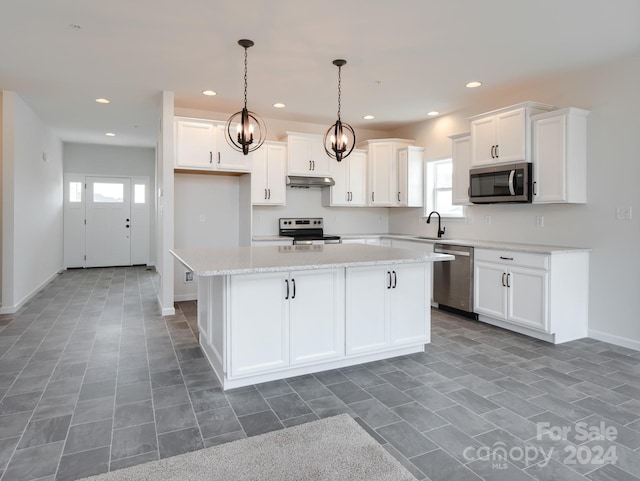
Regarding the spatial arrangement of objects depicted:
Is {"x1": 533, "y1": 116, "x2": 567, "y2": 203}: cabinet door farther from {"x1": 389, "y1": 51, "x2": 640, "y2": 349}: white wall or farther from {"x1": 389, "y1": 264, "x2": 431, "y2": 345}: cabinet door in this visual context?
{"x1": 389, "y1": 264, "x2": 431, "y2": 345}: cabinet door

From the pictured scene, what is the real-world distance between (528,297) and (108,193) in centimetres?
837

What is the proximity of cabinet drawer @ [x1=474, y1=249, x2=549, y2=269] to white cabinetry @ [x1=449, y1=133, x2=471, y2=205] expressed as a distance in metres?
0.83

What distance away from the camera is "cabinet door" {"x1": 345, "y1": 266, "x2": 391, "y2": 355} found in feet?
10.1

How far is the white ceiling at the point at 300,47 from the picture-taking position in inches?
111

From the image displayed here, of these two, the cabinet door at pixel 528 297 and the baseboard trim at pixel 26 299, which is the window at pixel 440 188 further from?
the baseboard trim at pixel 26 299

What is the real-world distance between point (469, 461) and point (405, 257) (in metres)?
1.45

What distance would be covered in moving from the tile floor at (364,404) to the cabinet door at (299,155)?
275cm

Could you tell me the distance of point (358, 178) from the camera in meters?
6.18

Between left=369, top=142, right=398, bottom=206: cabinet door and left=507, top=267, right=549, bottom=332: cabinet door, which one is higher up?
left=369, top=142, right=398, bottom=206: cabinet door

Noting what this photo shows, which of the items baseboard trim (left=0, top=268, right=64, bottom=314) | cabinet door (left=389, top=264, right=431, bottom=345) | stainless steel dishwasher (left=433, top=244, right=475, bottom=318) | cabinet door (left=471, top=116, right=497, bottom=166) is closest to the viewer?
cabinet door (left=389, top=264, right=431, bottom=345)

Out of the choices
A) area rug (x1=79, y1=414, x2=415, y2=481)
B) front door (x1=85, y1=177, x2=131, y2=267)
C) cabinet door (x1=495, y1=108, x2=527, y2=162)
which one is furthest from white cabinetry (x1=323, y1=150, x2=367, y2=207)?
front door (x1=85, y1=177, x2=131, y2=267)

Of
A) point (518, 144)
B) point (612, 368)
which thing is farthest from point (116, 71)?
point (612, 368)

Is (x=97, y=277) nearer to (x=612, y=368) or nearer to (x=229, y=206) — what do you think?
(x=229, y=206)

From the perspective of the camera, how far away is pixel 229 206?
19.3 feet
